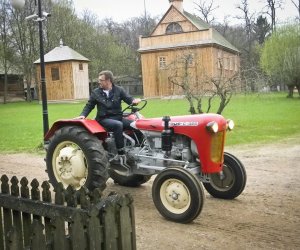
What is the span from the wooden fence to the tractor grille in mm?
2510

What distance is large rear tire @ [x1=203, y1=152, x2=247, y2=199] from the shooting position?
20.8ft

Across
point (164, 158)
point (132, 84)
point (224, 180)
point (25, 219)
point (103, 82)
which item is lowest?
point (224, 180)

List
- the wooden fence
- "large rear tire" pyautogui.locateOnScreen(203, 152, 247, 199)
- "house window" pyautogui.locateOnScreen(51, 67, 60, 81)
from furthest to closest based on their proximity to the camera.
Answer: "house window" pyautogui.locateOnScreen(51, 67, 60, 81), "large rear tire" pyautogui.locateOnScreen(203, 152, 247, 199), the wooden fence

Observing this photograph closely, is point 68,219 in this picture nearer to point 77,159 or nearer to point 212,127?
point 212,127

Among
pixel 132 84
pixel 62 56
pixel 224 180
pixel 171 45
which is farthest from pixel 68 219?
pixel 132 84

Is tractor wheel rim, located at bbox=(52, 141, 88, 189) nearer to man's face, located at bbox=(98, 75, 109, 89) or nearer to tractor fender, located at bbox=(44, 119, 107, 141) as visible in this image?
tractor fender, located at bbox=(44, 119, 107, 141)

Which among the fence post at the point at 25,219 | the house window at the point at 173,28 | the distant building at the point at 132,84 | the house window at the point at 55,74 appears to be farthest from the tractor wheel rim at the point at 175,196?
the distant building at the point at 132,84

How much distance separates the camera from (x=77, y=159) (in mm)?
6371

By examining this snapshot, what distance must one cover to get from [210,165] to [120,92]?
1984 millimetres

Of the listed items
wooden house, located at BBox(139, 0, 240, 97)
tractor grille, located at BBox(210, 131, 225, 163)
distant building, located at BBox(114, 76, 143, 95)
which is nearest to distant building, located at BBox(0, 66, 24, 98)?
distant building, located at BBox(114, 76, 143, 95)

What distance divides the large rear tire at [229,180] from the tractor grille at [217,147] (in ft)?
1.63

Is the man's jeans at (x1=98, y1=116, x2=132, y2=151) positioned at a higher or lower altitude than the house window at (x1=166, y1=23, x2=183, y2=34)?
lower

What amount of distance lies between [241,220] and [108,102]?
2745 mm

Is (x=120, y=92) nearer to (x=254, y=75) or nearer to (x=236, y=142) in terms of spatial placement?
(x=236, y=142)
